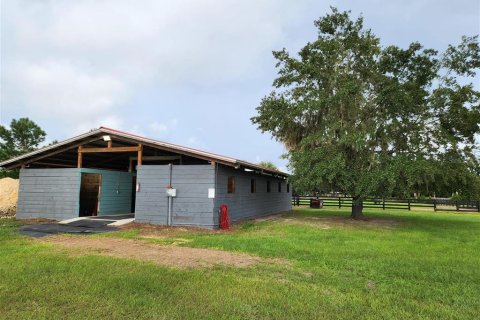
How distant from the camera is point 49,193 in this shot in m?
13.8

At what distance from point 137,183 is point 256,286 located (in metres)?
8.72

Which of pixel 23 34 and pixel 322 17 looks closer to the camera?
pixel 23 34

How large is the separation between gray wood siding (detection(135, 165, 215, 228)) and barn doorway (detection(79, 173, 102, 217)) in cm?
380

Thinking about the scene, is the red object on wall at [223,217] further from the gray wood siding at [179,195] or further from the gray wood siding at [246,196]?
the gray wood siding at [179,195]

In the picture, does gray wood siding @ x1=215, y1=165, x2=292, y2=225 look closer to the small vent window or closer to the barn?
the barn

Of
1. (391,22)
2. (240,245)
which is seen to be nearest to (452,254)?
(240,245)

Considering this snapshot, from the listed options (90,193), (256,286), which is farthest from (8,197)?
(256,286)

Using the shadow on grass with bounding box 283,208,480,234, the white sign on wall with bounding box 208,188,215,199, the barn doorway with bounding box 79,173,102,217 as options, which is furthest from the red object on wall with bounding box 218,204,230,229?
the barn doorway with bounding box 79,173,102,217

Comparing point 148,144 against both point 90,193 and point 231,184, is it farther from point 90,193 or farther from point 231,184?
point 90,193

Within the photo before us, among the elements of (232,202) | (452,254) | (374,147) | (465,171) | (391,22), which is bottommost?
(452,254)

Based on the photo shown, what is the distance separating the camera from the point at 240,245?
8.20m

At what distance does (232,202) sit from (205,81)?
872 centimetres

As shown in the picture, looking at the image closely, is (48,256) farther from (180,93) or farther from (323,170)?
(180,93)

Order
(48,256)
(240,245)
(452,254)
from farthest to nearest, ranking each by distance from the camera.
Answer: (240,245)
(452,254)
(48,256)
